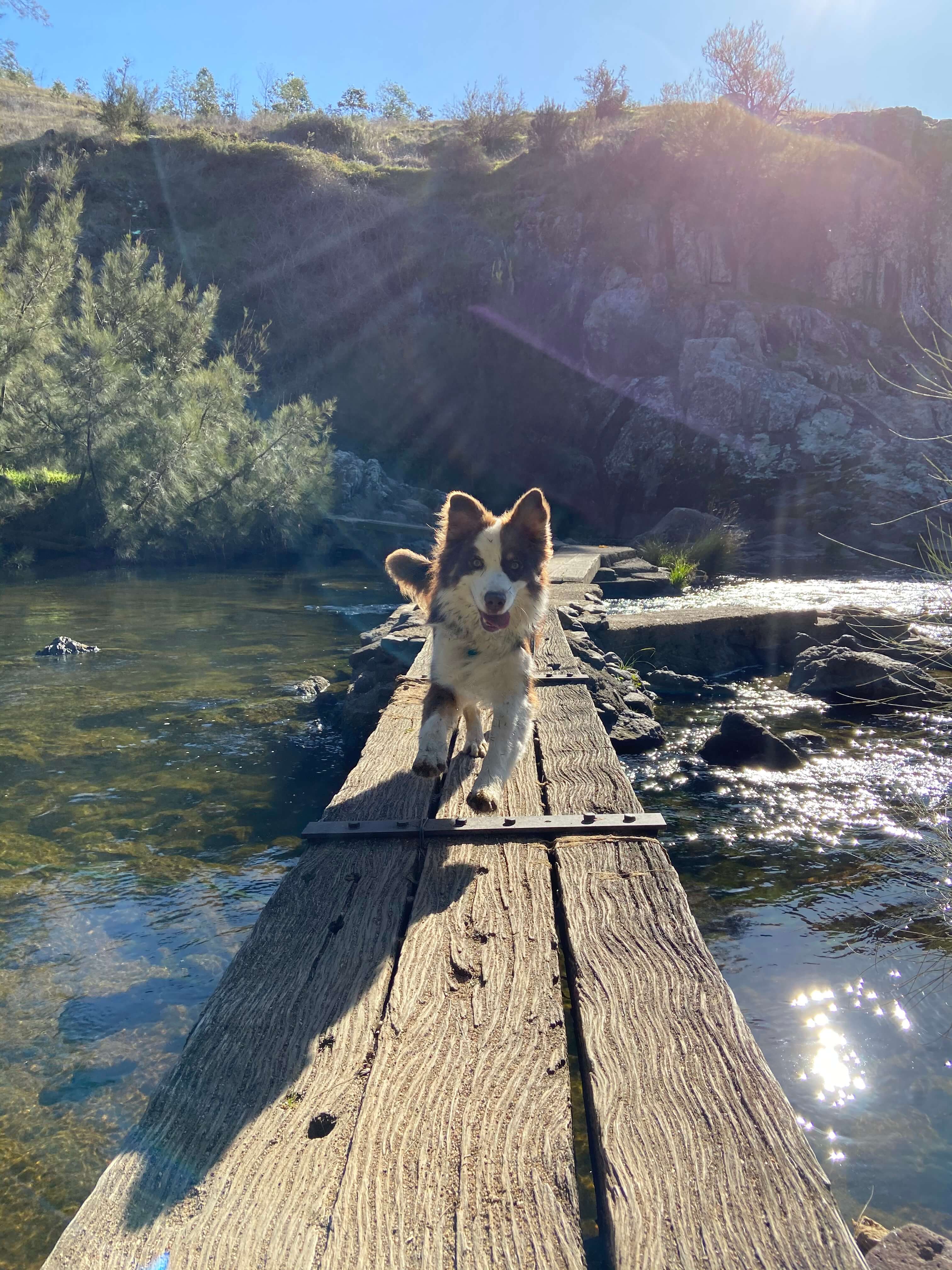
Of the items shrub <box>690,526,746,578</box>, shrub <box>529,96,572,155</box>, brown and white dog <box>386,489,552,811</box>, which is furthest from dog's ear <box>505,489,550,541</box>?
shrub <box>529,96,572,155</box>

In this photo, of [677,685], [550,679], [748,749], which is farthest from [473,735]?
[677,685]

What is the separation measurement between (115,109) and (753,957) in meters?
39.4

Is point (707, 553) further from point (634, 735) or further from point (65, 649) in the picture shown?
point (65, 649)

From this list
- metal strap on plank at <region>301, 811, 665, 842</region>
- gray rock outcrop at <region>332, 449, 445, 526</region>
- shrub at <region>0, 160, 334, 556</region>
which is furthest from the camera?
gray rock outcrop at <region>332, 449, 445, 526</region>

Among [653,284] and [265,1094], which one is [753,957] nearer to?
[265,1094]

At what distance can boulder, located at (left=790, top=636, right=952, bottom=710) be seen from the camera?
743 centimetres

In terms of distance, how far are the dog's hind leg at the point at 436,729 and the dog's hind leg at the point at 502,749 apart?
0.20 metres

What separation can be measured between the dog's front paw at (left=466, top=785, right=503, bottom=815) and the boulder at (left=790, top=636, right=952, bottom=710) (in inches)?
175

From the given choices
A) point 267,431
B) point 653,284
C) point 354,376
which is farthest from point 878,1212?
point 354,376

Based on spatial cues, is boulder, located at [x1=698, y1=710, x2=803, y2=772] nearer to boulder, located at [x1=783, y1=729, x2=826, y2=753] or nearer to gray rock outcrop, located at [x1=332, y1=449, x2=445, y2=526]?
A: boulder, located at [x1=783, y1=729, x2=826, y2=753]

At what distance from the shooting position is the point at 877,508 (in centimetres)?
2073

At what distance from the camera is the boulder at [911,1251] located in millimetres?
2096

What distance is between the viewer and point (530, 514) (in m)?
4.50

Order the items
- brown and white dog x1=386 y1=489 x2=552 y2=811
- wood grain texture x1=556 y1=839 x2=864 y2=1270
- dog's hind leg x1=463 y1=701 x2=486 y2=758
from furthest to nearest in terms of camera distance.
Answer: dog's hind leg x1=463 y1=701 x2=486 y2=758, brown and white dog x1=386 y1=489 x2=552 y2=811, wood grain texture x1=556 y1=839 x2=864 y2=1270
